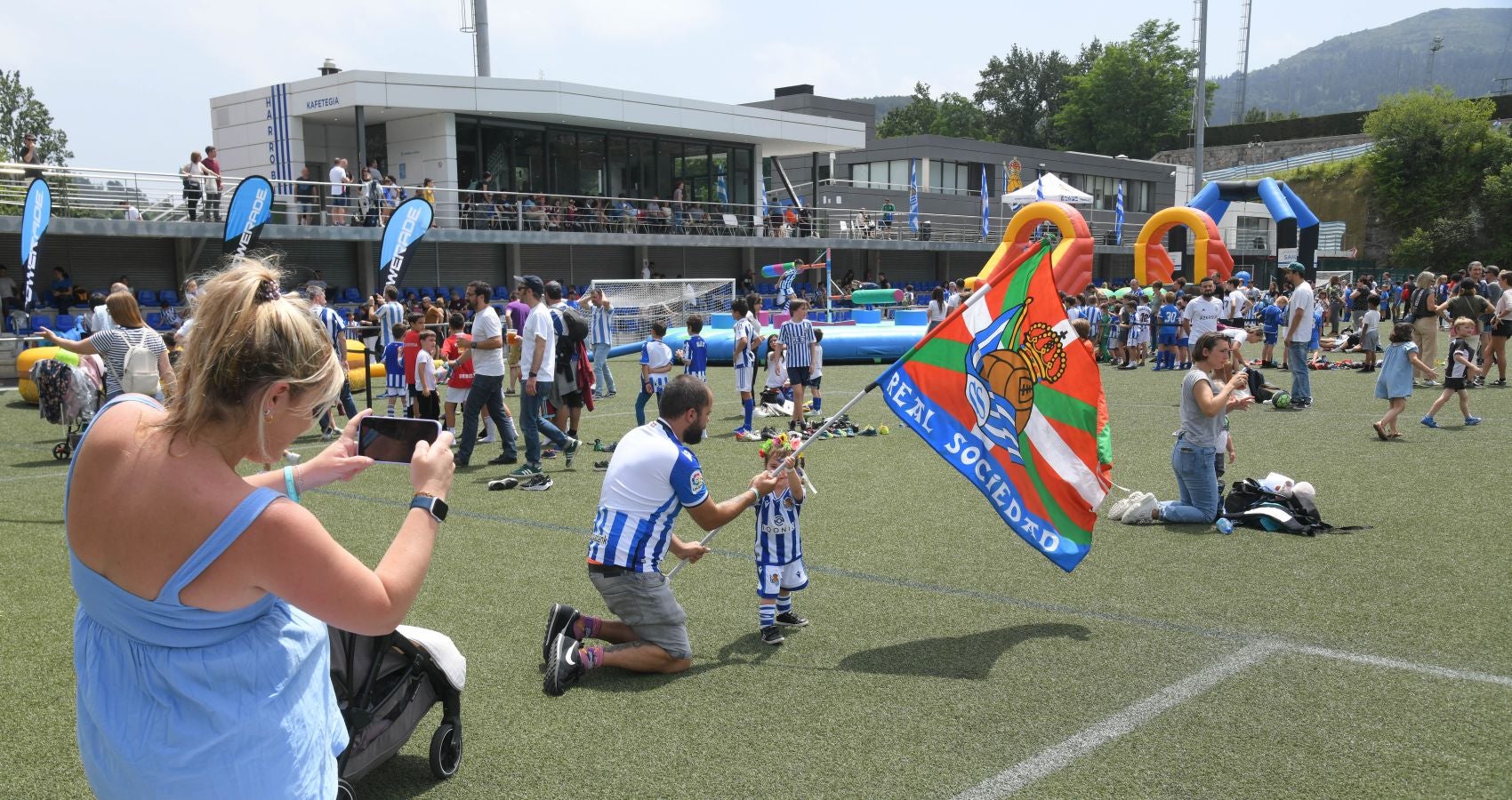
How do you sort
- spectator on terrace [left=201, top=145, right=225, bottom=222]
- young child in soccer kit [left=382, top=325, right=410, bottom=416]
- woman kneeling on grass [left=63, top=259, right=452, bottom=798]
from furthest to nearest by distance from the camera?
1. spectator on terrace [left=201, top=145, right=225, bottom=222]
2. young child in soccer kit [left=382, top=325, right=410, bottom=416]
3. woman kneeling on grass [left=63, top=259, right=452, bottom=798]

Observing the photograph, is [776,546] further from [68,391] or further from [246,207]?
[246,207]

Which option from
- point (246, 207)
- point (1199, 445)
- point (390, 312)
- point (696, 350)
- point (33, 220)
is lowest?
point (1199, 445)

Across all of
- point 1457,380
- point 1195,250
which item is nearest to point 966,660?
point 1457,380

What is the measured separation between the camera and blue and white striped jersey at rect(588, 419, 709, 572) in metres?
5.16

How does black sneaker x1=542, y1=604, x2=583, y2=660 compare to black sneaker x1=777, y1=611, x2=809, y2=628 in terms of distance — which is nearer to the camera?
black sneaker x1=542, y1=604, x2=583, y2=660

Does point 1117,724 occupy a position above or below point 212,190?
below

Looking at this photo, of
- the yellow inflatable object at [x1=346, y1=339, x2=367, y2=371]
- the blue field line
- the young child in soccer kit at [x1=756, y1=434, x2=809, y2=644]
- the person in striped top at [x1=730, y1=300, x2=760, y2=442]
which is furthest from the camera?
the yellow inflatable object at [x1=346, y1=339, x2=367, y2=371]

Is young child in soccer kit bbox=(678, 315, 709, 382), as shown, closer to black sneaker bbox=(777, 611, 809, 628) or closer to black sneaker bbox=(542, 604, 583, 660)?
black sneaker bbox=(777, 611, 809, 628)

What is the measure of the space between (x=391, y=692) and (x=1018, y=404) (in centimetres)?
352

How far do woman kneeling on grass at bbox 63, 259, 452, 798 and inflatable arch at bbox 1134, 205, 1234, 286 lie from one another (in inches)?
1166

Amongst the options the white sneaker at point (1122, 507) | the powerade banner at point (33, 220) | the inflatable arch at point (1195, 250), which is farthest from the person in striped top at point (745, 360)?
the inflatable arch at point (1195, 250)

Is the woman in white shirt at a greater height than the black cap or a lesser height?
lesser

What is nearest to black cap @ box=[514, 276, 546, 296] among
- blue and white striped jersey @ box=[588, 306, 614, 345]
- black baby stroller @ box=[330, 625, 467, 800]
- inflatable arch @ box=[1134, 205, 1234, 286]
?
blue and white striped jersey @ box=[588, 306, 614, 345]

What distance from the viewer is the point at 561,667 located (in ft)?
16.6
